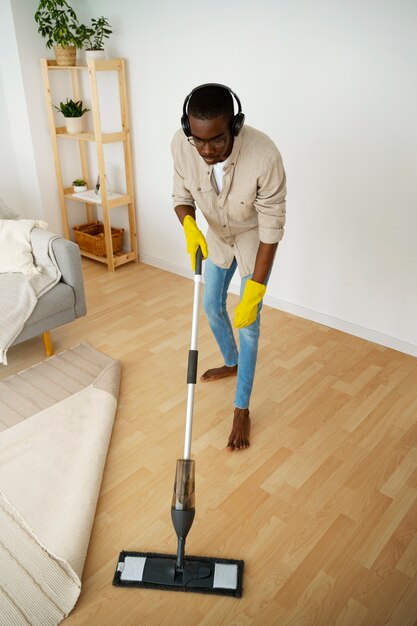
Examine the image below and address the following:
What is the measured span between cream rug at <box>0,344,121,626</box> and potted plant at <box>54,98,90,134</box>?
1.59m

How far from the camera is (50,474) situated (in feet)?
5.51

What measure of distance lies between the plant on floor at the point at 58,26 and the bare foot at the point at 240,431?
231 centimetres

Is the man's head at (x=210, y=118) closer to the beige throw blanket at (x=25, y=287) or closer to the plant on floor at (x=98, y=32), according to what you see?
the beige throw blanket at (x=25, y=287)

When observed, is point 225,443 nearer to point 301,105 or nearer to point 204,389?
point 204,389

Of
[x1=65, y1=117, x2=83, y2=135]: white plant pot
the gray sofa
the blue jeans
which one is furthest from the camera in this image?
[x1=65, y1=117, x2=83, y2=135]: white plant pot

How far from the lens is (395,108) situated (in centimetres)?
206

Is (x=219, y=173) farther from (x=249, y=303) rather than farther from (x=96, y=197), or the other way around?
(x=96, y=197)

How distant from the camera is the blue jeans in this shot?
1.78 m

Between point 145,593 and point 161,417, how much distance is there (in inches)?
28.7

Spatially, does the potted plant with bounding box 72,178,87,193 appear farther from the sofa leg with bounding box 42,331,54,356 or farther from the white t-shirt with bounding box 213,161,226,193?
the white t-shirt with bounding box 213,161,226,193

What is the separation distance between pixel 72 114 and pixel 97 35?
493 mm

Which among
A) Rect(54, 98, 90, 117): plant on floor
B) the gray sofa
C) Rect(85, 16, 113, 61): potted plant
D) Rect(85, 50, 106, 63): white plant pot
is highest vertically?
Rect(85, 16, 113, 61): potted plant

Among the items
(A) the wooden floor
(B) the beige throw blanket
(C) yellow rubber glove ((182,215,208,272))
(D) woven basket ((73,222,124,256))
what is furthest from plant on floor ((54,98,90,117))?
(C) yellow rubber glove ((182,215,208,272))

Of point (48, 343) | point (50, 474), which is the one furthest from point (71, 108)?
point (50, 474)
